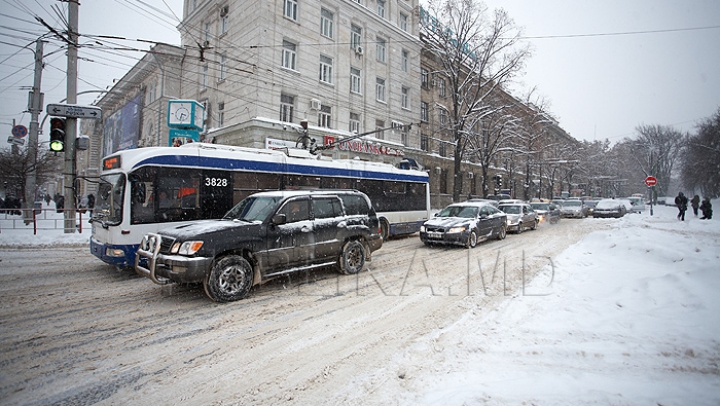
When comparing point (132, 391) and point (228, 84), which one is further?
point (228, 84)

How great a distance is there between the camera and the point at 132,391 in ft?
→ 10.0

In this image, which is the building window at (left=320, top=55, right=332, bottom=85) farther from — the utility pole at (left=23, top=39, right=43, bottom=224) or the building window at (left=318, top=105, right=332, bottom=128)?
the utility pole at (left=23, top=39, right=43, bottom=224)

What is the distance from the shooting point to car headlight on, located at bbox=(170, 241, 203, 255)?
5250 mm

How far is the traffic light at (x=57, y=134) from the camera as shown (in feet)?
34.5

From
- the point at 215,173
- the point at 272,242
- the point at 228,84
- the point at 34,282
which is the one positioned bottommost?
the point at 34,282

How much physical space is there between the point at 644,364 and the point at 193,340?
4.95 m

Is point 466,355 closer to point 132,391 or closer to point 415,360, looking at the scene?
point 415,360

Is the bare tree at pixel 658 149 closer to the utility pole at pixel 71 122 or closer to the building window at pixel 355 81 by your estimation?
the building window at pixel 355 81

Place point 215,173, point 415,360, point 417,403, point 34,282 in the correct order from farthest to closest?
point 215,173, point 34,282, point 415,360, point 417,403

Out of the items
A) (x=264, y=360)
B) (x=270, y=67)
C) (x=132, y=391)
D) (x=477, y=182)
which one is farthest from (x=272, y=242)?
(x=477, y=182)

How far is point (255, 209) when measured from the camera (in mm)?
6633

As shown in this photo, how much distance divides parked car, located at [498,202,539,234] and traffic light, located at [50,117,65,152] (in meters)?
17.8

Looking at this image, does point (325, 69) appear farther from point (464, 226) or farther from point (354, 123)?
point (464, 226)

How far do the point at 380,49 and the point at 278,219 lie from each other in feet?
82.2
